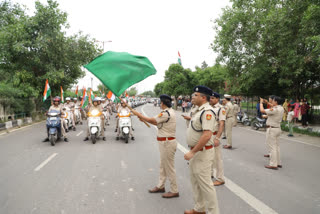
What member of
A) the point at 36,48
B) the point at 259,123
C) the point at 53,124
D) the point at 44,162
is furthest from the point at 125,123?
the point at 36,48

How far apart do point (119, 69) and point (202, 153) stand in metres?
1.93

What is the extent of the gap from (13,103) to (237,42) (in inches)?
589

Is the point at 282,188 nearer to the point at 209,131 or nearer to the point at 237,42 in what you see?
the point at 209,131

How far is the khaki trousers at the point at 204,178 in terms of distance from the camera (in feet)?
9.99

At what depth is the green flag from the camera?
3.90 metres

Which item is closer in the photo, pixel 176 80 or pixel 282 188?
pixel 282 188

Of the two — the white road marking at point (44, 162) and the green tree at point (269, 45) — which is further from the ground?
the green tree at point (269, 45)

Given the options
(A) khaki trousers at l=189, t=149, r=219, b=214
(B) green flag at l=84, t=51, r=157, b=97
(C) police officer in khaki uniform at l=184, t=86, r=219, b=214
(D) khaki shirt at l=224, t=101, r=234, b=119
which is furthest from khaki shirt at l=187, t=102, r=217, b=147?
(D) khaki shirt at l=224, t=101, r=234, b=119

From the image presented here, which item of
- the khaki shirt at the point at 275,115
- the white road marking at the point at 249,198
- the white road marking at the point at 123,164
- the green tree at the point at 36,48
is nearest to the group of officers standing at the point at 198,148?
the white road marking at the point at 249,198

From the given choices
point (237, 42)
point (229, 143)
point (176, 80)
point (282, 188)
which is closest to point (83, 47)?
point (237, 42)

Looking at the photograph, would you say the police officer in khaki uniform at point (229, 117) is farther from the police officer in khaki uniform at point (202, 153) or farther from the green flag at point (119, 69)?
the police officer in khaki uniform at point (202, 153)

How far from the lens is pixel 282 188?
4.50 m

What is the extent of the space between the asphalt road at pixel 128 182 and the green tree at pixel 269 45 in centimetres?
620

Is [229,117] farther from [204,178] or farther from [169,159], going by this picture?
[204,178]
